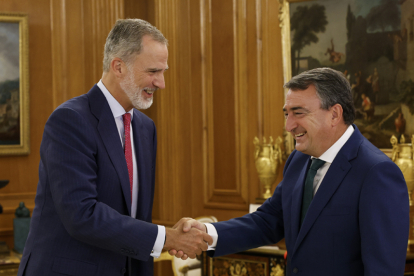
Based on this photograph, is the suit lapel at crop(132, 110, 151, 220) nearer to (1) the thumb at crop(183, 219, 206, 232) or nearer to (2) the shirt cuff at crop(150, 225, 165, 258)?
(2) the shirt cuff at crop(150, 225, 165, 258)

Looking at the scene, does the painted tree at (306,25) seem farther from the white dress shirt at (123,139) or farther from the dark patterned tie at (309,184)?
the white dress shirt at (123,139)

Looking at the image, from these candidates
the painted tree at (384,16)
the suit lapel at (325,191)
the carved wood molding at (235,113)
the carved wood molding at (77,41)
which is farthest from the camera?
the carved wood molding at (77,41)

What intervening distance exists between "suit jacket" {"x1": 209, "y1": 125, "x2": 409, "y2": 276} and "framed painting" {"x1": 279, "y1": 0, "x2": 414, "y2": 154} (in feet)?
7.73

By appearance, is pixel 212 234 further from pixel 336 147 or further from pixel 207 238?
pixel 336 147

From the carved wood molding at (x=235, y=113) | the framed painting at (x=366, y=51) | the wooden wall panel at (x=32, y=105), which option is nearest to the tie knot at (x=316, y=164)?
the framed painting at (x=366, y=51)

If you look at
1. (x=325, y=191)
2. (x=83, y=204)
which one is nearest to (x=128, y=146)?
(x=83, y=204)

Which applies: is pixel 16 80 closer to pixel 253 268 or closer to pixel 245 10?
pixel 245 10

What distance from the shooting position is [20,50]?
16.9 feet

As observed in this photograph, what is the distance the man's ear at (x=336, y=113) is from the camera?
2096 mm

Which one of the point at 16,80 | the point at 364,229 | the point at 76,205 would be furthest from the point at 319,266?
the point at 16,80

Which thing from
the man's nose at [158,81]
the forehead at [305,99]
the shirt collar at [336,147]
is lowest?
the shirt collar at [336,147]

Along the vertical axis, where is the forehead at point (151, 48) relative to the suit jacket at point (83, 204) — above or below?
above

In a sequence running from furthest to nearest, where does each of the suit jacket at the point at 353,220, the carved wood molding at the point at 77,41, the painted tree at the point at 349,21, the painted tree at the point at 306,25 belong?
1. the carved wood molding at the point at 77,41
2. the painted tree at the point at 306,25
3. the painted tree at the point at 349,21
4. the suit jacket at the point at 353,220

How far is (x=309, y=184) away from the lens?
212 cm
